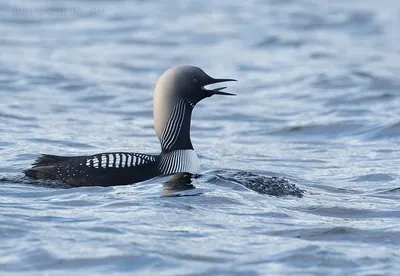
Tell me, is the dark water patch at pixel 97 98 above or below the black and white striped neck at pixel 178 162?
above

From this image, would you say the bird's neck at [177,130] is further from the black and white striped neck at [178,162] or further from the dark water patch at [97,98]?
the dark water patch at [97,98]

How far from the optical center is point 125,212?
22.5 ft

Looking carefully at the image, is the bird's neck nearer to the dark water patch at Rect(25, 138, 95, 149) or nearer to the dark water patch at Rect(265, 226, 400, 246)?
the dark water patch at Rect(265, 226, 400, 246)

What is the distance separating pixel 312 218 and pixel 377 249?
806 millimetres

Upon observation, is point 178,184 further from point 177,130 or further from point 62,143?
point 62,143

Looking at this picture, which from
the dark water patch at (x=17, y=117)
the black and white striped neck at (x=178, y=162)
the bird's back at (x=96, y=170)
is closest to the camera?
the bird's back at (x=96, y=170)

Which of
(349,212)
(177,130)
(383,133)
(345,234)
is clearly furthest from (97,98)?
(345,234)

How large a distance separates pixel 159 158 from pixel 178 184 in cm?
29

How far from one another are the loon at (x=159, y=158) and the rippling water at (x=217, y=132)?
10 centimetres

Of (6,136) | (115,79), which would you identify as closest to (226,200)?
(6,136)

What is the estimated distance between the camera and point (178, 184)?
7.54 meters

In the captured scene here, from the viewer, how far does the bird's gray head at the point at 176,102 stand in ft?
25.4

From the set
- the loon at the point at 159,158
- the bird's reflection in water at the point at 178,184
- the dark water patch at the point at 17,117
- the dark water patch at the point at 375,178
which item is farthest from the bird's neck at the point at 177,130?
the dark water patch at the point at 17,117

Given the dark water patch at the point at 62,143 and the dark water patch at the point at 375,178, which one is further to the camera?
the dark water patch at the point at 62,143
